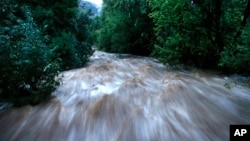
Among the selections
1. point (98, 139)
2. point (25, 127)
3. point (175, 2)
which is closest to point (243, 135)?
point (98, 139)

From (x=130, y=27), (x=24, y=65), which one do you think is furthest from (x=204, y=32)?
(x=130, y=27)

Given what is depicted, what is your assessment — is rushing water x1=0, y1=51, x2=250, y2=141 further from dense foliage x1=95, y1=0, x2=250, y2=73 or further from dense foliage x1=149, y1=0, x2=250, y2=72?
dense foliage x1=149, y1=0, x2=250, y2=72

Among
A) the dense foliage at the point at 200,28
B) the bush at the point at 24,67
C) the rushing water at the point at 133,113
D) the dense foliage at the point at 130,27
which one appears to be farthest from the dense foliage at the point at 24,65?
the dense foliage at the point at 130,27

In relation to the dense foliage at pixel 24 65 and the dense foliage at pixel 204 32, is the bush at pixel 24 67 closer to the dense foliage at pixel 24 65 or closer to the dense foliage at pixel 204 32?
the dense foliage at pixel 24 65

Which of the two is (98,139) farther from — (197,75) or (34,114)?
(197,75)

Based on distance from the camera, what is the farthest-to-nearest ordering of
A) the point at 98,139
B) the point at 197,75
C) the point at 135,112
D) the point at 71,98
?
1. the point at 197,75
2. the point at 71,98
3. the point at 135,112
4. the point at 98,139

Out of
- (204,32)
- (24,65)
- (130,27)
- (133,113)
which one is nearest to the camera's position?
(133,113)

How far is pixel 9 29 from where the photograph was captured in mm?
7711

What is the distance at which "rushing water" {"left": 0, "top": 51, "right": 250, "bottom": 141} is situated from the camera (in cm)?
555

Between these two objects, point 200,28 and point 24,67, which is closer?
point 24,67

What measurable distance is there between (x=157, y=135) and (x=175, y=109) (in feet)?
5.17

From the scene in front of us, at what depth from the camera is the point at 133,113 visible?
21.6ft

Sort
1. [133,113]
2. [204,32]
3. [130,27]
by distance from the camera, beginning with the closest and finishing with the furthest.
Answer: [133,113], [204,32], [130,27]

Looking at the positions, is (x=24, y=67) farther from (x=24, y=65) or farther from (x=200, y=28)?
(x=200, y=28)
